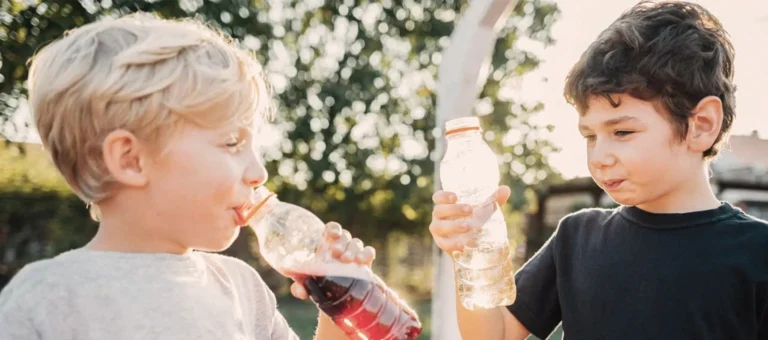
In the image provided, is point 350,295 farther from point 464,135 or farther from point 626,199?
point 626,199

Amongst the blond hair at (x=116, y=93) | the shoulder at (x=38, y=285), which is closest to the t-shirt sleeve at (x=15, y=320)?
the shoulder at (x=38, y=285)

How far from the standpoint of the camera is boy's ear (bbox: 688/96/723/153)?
1.72 metres

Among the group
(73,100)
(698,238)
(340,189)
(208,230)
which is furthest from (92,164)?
(340,189)

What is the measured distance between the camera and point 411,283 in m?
13.7

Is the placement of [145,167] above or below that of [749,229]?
below

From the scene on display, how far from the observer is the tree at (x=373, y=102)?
327 inches

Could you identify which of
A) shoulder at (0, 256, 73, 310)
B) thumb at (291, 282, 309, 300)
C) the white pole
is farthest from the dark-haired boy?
the white pole

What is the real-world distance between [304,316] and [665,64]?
8.36 meters

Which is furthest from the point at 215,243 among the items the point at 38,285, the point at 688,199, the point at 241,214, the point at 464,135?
the point at 688,199

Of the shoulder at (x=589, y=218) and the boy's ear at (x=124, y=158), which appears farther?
the shoulder at (x=589, y=218)

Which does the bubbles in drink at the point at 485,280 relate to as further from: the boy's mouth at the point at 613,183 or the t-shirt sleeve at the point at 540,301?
the boy's mouth at the point at 613,183

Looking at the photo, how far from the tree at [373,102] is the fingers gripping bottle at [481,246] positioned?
19.1 feet

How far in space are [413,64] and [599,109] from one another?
23.7 ft

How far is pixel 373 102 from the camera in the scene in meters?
8.55
